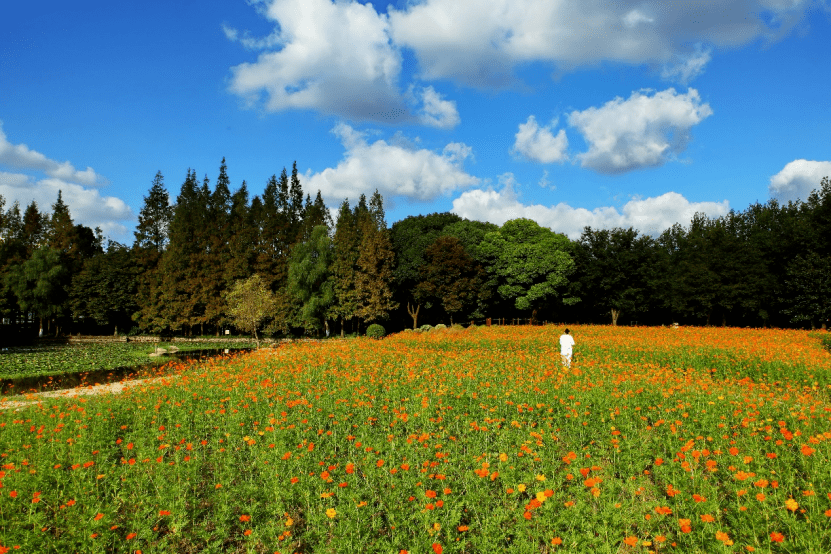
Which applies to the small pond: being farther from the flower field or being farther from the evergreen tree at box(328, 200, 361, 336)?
the evergreen tree at box(328, 200, 361, 336)

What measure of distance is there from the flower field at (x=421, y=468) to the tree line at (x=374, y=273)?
116 feet

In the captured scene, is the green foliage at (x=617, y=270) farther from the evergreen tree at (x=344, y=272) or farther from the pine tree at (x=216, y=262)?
the pine tree at (x=216, y=262)

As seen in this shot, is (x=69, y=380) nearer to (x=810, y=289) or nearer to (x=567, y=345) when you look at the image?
(x=567, y=345)

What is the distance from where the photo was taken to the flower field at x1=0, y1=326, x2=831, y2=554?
501 centimetres

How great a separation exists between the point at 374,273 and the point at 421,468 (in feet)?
135

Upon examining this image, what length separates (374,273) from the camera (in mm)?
47188

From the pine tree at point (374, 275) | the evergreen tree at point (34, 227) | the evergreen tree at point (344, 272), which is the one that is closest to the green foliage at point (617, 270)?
the pine tree at point (374, 275)

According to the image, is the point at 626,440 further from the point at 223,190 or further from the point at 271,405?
the point at 223,190

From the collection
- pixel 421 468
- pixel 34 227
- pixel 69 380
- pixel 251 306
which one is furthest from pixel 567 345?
pixel 34 227

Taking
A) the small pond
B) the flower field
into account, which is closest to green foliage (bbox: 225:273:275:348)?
the small pond

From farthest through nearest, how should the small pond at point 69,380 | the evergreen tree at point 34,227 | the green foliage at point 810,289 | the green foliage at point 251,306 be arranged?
the evergreen tree at point 34,227, the green foliage at point 251,306, the green foliage at point 810,289, the small pond at point 69,380

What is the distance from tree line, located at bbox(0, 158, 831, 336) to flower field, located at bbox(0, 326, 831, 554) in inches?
1389

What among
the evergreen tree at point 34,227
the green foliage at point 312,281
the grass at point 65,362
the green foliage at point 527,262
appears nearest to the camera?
the grass at point 65,362

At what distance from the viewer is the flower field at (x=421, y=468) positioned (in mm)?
5005
